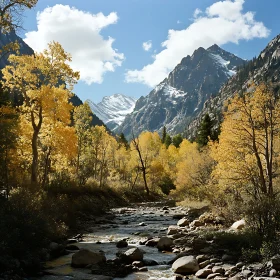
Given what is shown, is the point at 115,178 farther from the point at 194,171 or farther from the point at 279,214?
the point at 279,214

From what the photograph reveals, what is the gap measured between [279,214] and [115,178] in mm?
39976

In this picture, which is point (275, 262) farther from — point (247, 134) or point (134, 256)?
point (247, 134)

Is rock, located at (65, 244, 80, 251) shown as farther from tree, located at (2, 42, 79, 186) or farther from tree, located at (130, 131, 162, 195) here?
tree, located at (130, 131, 162, 195)

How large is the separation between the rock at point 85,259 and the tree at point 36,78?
393 inches

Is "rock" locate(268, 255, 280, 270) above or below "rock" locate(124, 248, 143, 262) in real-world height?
below

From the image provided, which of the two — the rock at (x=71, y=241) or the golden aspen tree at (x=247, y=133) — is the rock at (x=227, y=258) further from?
the golden aspen tree at (x=247, y=133)

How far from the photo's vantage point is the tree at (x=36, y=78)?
792 inches

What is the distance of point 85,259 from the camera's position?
1089cm

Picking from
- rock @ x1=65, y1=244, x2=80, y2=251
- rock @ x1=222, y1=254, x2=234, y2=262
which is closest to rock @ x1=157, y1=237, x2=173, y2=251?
rock @ x1=222, y1=254, x2=234, y2=262

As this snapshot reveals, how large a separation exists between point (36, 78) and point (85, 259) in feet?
44.6

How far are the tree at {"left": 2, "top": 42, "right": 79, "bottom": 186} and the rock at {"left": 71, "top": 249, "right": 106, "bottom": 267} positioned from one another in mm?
9984

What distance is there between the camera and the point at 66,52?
20.8 meters

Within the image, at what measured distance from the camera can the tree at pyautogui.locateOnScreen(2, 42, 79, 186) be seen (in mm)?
20125

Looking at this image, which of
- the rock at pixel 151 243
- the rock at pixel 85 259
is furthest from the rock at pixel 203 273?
the rock at pixel 151 243
